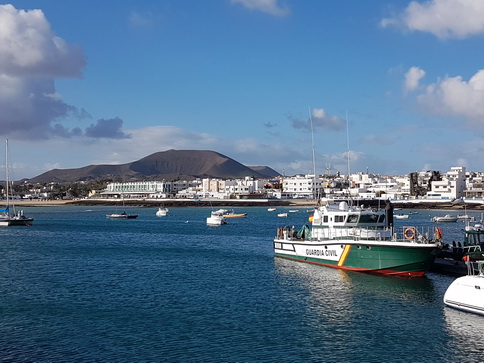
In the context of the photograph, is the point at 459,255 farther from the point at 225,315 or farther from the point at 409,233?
the point at 225,315

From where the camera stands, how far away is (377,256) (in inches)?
1437

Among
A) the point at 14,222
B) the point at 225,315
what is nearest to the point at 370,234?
the point at 225,315

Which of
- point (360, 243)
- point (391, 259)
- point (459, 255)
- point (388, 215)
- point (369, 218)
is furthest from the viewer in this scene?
point (388, 215)

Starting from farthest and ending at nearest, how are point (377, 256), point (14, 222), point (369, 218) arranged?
1. point (14, 222)
2. point (369, 218)
3. point (377, 256)

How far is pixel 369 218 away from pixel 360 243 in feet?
12.2

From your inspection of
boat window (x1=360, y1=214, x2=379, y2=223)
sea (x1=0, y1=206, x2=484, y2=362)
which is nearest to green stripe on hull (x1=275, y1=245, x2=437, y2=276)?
sea (x1=0, y1=206, x2=484, y2=362)

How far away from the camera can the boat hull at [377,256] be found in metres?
35.1

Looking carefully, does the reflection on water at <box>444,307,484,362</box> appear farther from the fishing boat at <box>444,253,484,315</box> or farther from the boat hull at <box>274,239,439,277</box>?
the boat hull at <box>274,239,439,277</box>

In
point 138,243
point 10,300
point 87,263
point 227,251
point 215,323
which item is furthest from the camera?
point 138,243

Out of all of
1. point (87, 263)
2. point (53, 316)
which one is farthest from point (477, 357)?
point (87, 263)

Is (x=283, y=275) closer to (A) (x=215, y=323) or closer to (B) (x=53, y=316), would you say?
(A) (x=215, y=323)

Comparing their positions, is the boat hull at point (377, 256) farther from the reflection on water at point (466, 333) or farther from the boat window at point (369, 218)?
the reflection on water at point (466, 333)

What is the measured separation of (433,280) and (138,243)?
133 ft

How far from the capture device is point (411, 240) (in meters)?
35.7
